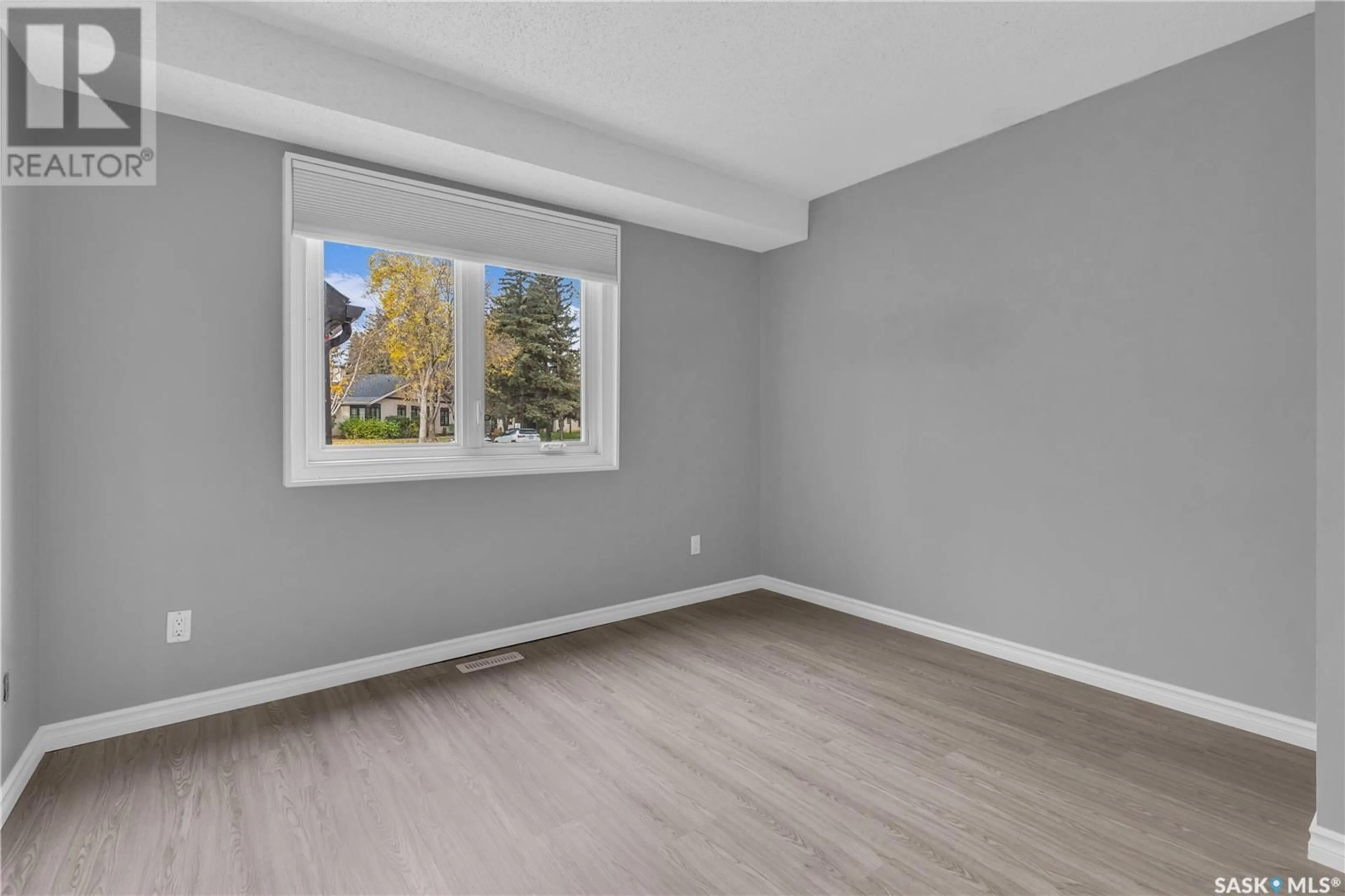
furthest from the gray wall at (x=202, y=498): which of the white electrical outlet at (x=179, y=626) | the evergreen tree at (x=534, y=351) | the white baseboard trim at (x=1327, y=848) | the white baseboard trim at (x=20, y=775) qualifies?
the white baseboard trim at (x=1327, y=848)

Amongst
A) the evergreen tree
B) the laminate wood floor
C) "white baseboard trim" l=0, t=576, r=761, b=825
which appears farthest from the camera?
the evergreen tree

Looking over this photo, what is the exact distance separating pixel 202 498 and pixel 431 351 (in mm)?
1174

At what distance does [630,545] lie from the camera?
394 cm

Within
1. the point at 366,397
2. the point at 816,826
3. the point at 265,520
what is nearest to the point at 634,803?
the point at 816,826

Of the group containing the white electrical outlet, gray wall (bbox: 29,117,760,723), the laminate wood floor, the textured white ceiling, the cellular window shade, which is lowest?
the laminate wood floor

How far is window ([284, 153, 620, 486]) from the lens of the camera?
2795mm

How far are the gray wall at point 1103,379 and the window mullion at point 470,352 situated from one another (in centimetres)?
214

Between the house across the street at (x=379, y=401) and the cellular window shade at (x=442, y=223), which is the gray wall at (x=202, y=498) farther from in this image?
the house across the street at (x=379, y=401)

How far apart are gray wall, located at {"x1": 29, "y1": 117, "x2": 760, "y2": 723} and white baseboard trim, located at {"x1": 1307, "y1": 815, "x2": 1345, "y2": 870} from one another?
3.07 metres

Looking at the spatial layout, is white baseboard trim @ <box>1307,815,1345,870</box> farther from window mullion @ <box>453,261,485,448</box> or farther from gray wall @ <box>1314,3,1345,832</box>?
window mullion @ <box>453,261,485,448</box>

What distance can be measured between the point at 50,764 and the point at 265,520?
1016mm

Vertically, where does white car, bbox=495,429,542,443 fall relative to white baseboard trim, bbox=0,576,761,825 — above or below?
above

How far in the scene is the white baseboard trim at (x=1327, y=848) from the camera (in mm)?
1686

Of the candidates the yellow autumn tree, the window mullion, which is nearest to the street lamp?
the yellow autumn tree
